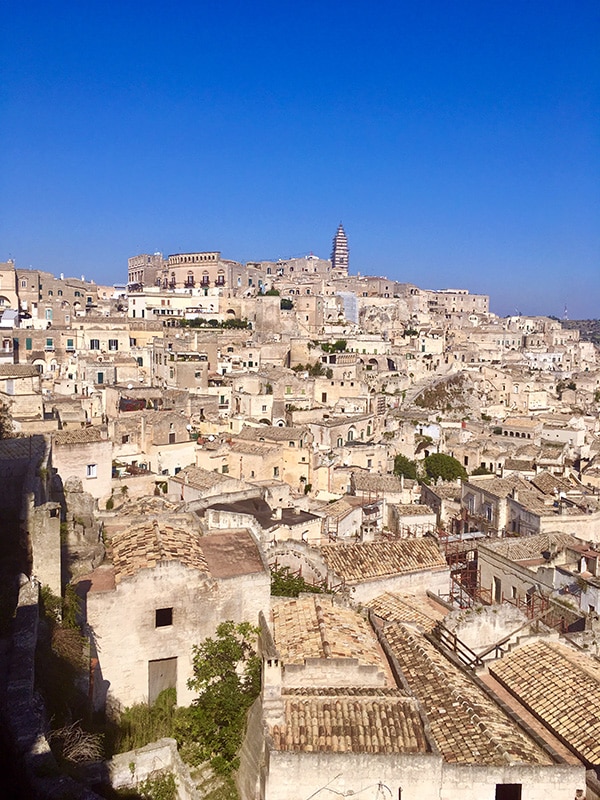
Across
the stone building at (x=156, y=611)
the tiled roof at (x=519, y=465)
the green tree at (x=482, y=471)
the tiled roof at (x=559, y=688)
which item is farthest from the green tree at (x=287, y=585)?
the green tree at (x=482, y=471)

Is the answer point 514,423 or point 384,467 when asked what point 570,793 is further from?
point 514,423

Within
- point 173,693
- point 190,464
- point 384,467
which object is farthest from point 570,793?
point 384,467

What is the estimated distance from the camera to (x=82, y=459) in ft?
68.5

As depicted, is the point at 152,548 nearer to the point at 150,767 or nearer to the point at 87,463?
the point at 150,767

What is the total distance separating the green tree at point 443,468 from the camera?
39438 millimetres

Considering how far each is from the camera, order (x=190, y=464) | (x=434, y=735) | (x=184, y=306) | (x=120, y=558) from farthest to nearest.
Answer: (x=184, y=306) < (x=190, y=464) < (x=120, y=558) < (x=434, y=735)

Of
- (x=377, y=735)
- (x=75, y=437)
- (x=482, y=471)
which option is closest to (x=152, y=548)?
(x=377, y=735)

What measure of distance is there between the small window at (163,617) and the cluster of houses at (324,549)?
3 centimetres

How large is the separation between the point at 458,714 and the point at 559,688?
244 cm

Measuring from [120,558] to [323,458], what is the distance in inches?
844

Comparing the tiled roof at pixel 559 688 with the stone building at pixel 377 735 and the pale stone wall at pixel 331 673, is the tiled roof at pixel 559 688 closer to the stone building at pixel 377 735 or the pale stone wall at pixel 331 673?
the stone building at pixel 377 735

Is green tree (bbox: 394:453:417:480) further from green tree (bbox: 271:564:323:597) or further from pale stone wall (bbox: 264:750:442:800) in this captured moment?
pale stone wall (bbox: 264:750:442:800)

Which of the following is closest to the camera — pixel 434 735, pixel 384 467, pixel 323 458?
pixel 434 735

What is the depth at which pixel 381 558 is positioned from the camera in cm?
1602
